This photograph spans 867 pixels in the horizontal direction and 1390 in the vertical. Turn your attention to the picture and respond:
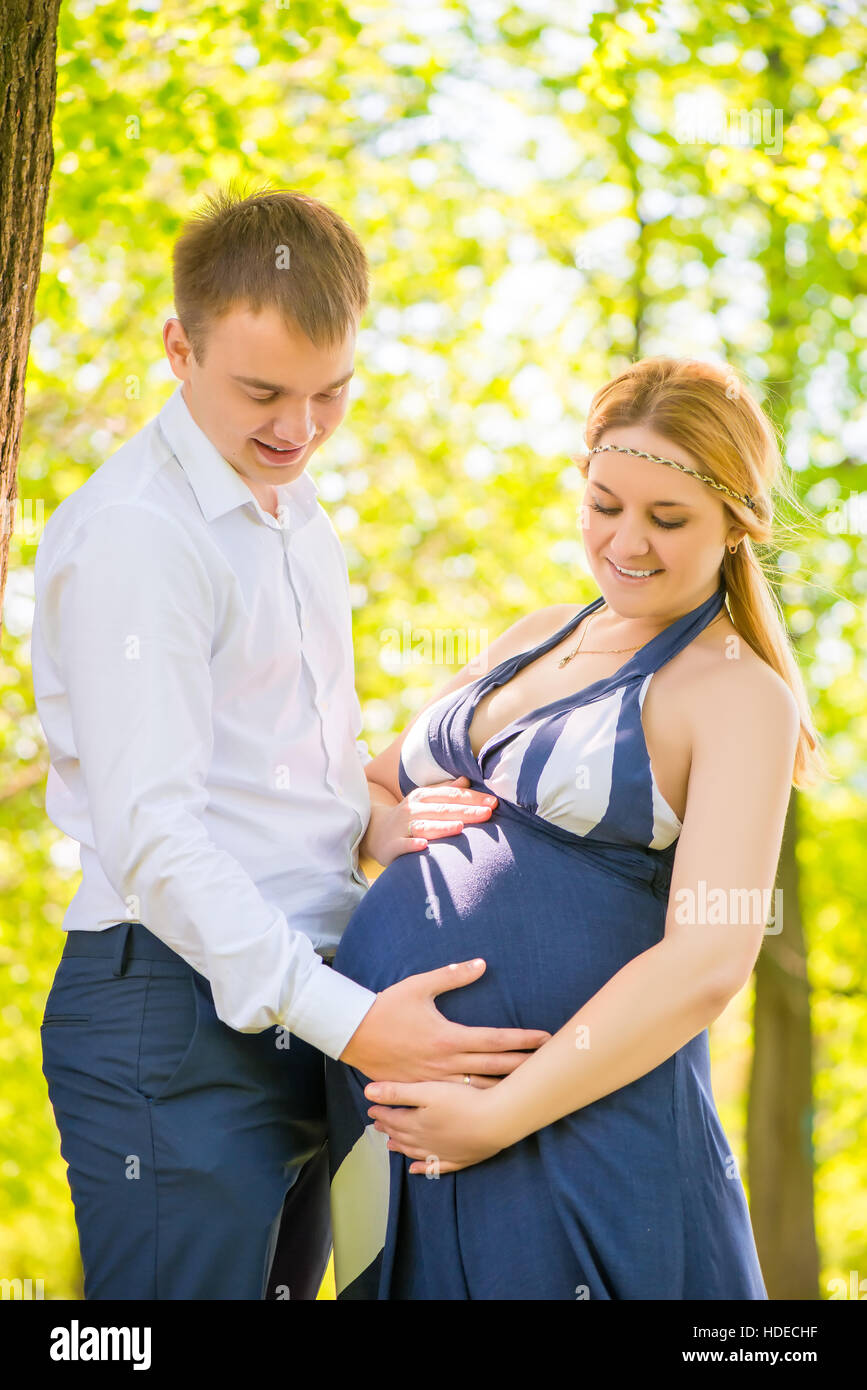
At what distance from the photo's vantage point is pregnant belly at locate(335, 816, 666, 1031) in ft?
7.11

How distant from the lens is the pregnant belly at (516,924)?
7.11ft

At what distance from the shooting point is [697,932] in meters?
2.05

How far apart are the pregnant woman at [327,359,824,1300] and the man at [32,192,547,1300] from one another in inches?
3.7

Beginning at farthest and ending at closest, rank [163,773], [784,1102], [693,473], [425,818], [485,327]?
[485,327], [784,1102], [425,818], [693,473], [163,773]

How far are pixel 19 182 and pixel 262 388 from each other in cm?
84

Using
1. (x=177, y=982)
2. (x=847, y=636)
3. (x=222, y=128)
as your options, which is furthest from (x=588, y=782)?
(x=847, y=636)

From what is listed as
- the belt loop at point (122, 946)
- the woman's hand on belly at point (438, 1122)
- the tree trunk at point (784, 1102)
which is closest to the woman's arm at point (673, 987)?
the woman's hand on belly at point (438, 1122)

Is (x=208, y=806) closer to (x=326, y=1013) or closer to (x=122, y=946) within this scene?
(x=122, y=946)

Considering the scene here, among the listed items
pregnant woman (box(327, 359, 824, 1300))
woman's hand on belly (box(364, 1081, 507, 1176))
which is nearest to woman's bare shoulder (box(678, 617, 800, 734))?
pregnant woman (box(327, 359, 824, 1300))

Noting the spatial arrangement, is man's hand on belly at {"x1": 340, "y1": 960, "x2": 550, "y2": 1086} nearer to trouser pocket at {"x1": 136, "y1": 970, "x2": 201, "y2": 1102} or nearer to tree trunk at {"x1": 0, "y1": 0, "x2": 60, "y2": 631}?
trouser pocket at {"x1": 136, "y1": 970, "x2": 201, "y2": 1102}

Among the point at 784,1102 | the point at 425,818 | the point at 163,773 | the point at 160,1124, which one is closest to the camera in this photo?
the point at 163,773

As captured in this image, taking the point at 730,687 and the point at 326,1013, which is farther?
the point at 730,687

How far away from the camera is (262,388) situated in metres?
2.17

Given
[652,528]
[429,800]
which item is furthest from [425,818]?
[652,528]
